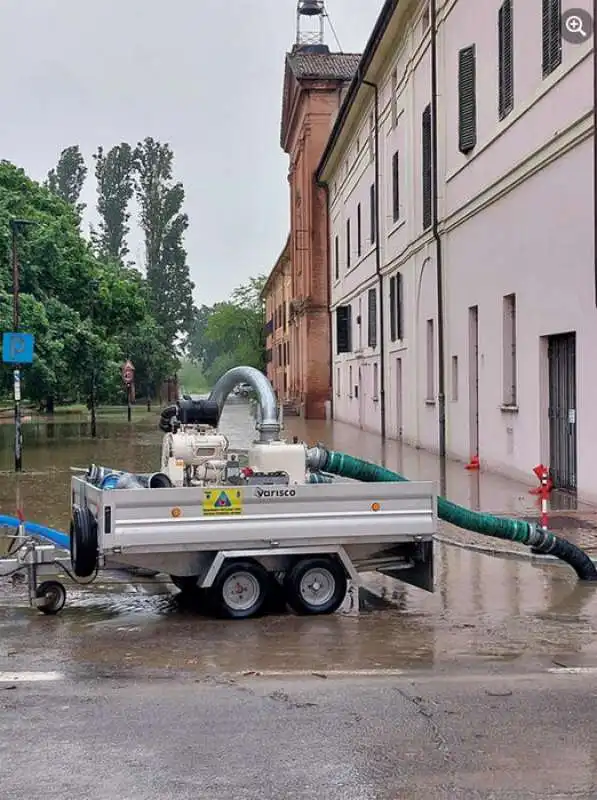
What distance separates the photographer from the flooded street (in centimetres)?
500

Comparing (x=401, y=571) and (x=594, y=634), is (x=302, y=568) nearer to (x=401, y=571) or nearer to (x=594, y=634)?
(x=401, y=571)

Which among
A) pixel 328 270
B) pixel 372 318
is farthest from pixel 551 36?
pixel 328 270

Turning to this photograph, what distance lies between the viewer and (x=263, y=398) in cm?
997

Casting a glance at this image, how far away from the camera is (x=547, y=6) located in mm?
16875

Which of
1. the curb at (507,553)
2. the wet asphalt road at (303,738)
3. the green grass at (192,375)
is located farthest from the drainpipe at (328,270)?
the green grass at (192,375)

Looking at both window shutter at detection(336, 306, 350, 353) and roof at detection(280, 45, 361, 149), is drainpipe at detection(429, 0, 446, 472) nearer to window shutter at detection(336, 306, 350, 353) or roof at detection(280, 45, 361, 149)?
window shutter at detection(336, 306, 350, 353)

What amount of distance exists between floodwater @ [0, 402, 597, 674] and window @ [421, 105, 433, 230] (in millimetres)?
15538

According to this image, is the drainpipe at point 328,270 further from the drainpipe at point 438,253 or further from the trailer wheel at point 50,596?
the trailer wheel at point 50,596

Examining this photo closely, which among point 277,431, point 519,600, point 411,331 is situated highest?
point 411,331

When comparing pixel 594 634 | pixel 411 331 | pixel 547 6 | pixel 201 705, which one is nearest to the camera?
pixel 201 705

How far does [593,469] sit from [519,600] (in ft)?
20.5

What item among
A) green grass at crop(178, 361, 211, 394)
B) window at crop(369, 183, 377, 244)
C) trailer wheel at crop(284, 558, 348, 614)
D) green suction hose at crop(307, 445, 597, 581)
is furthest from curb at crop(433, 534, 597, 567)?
green grass at crop(178, 361, 211, 394)

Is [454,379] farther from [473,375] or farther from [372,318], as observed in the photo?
[372,318]

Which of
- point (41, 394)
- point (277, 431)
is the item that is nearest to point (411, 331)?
point (41, 394)
